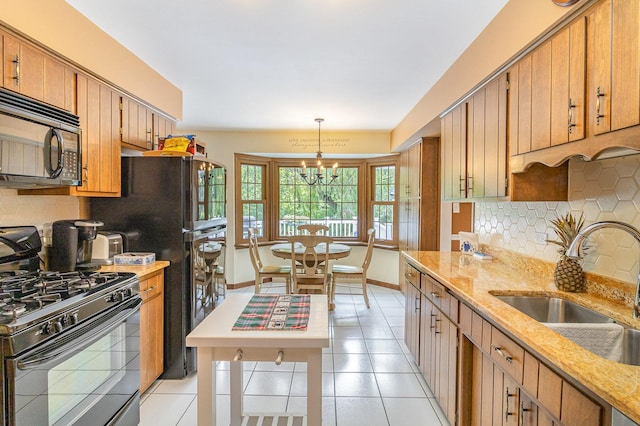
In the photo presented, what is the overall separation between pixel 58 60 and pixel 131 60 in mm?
734

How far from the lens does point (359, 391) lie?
8.28 feet

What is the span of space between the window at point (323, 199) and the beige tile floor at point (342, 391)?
269 cm

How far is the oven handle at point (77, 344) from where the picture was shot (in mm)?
1371

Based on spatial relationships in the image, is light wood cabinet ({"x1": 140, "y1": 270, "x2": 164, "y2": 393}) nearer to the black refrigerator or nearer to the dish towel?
the black refrigerator

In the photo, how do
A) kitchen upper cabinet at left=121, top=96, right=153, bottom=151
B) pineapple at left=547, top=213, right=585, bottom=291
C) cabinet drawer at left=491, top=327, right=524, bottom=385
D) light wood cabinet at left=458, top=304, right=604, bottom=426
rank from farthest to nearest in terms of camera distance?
kitchen upper cabinet at left=121, top=96, right=153, bottom=151
pineapple at left=547, top=213, right=585, bottom=291
cabinet drawer at left=491, top=327, right=524, bottom=385
light wood cabinet at left=458, top=304, right=604, bottom=426

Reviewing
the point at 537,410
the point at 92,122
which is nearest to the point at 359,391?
the point at 537,410

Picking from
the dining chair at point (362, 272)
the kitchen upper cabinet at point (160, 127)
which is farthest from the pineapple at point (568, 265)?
the kitchen upper cabinet at point (160, 127)

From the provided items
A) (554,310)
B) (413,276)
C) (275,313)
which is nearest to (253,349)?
(275,313)

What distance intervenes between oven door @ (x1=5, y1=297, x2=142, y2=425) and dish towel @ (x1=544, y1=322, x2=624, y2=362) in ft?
6.84

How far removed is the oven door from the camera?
4.40 ft

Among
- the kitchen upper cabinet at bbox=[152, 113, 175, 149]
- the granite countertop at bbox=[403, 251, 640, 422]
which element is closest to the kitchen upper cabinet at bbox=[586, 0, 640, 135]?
the granite countertop at bbox=[403, 251, 640, 422]

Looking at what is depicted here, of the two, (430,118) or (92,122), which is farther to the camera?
(430,118)

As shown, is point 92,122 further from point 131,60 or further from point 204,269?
point 204,269

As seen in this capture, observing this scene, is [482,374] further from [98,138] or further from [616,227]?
[98,138]
